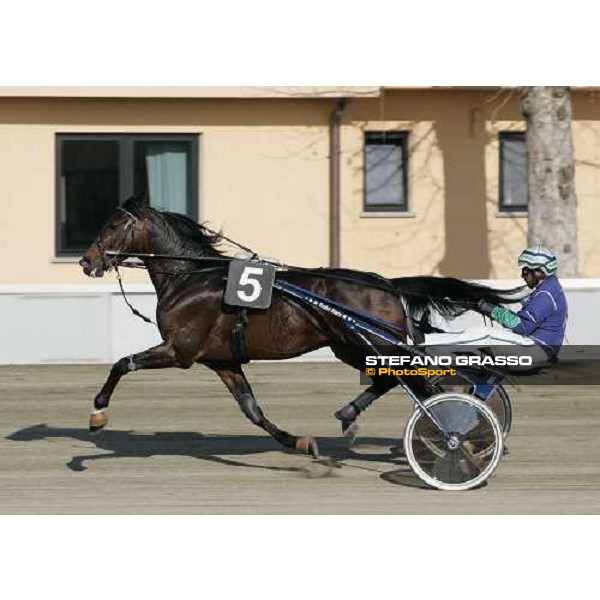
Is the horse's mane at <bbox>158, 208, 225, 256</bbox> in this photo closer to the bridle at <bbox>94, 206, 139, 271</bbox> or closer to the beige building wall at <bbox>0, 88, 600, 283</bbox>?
the bridle at <bbox>94, 206, 139, 271</bbox>

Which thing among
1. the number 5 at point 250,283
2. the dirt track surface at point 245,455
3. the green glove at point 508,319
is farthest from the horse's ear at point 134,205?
the green glove at point 508,319

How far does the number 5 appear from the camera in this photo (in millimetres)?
10469

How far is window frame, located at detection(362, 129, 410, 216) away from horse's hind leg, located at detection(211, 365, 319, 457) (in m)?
11.8

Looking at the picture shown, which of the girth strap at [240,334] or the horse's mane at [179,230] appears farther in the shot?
the horse's mane at [179,230]

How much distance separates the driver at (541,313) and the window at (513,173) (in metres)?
13.0

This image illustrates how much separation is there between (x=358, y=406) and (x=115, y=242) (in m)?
2.14

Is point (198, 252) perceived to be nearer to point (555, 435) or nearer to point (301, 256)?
point (555, 435)

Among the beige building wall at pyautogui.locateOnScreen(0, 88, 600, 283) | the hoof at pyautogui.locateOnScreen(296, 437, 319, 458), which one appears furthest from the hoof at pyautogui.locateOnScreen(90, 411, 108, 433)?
the beige building wall at pyautogui.locateOnScreen(0, 88, 600, 283)

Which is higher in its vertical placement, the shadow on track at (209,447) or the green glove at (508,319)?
the green glove at (508,319)

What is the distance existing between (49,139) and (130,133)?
1.15 m

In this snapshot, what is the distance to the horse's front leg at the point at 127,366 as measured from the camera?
10.6m

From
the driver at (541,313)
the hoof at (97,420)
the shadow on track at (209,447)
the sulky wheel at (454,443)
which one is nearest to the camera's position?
the sulky wheel at (454,443)

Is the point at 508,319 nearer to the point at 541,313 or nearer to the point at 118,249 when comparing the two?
the point at 541,313

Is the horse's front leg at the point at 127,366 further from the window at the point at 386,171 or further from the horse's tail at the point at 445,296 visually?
the window at the point at 386,171
